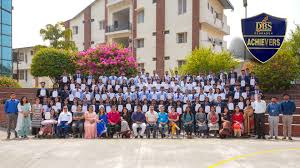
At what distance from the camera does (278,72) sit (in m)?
23.3

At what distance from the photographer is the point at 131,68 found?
1065 inches

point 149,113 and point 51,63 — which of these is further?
point 51,63

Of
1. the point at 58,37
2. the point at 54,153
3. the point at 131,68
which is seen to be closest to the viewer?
the point at 54,153

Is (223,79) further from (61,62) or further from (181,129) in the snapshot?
(61,62)

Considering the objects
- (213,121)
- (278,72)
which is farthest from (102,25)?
(213,121)

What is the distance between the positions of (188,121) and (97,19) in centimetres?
3468

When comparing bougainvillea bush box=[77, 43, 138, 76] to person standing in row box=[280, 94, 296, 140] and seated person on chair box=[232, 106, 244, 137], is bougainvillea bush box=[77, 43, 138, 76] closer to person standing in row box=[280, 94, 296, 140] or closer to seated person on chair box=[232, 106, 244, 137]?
Answer: seated person on chair box=[232, 106, 244, 137]

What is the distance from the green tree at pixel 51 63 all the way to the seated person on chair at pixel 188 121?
12220 mm

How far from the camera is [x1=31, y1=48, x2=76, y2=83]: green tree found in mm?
28969

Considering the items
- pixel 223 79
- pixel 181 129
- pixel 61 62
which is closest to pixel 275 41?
pixel 223 79

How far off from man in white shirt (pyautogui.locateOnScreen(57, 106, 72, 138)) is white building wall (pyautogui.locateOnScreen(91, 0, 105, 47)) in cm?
3210

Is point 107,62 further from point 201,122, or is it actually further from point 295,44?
point 295,44

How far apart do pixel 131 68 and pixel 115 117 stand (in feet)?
27.7

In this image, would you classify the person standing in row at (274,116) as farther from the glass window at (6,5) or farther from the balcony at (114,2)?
the balcony at (114,2)
